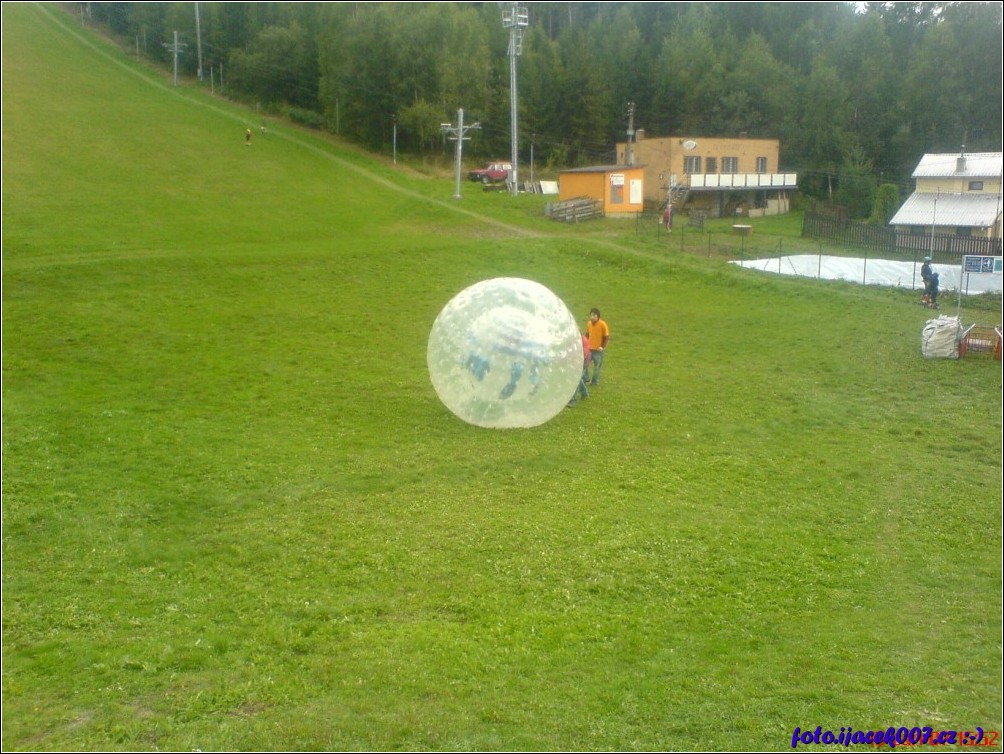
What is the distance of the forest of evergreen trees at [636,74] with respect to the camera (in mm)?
63406

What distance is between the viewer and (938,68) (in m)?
63.5

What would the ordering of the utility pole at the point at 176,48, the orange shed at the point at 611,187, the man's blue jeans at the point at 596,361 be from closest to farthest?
the man's blue jeans at the point at 596,361 → the orange shed at the point at 611,187 → the utility pole at the point at 176,48

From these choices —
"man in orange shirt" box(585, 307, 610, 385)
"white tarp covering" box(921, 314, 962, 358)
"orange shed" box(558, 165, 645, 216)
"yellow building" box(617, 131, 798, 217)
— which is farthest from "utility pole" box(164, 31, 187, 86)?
"white tarp covering" box(921, 314, 962, 358)

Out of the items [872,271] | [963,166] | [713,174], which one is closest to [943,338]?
[872,271]

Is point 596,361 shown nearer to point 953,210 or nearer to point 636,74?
point 953,210

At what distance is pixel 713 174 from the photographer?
54.8 m

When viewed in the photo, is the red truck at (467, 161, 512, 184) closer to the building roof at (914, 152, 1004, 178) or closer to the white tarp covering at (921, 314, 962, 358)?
the building roof at (914, 152, 1004, 178)

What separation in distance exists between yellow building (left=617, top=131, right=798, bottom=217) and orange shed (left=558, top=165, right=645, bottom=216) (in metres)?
5.36

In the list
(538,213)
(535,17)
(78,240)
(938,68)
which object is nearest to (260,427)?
(78,240)

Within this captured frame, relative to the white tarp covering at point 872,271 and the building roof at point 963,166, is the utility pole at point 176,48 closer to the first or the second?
the white tarp covering at point 872,271

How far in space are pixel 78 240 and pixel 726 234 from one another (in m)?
→ 28.1

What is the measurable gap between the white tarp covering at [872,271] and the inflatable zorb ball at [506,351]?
20.3m

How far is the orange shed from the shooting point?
44.4 metres

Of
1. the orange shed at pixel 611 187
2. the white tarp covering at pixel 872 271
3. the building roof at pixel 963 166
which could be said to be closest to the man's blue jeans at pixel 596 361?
the white tarp covering at pixel 872 271
